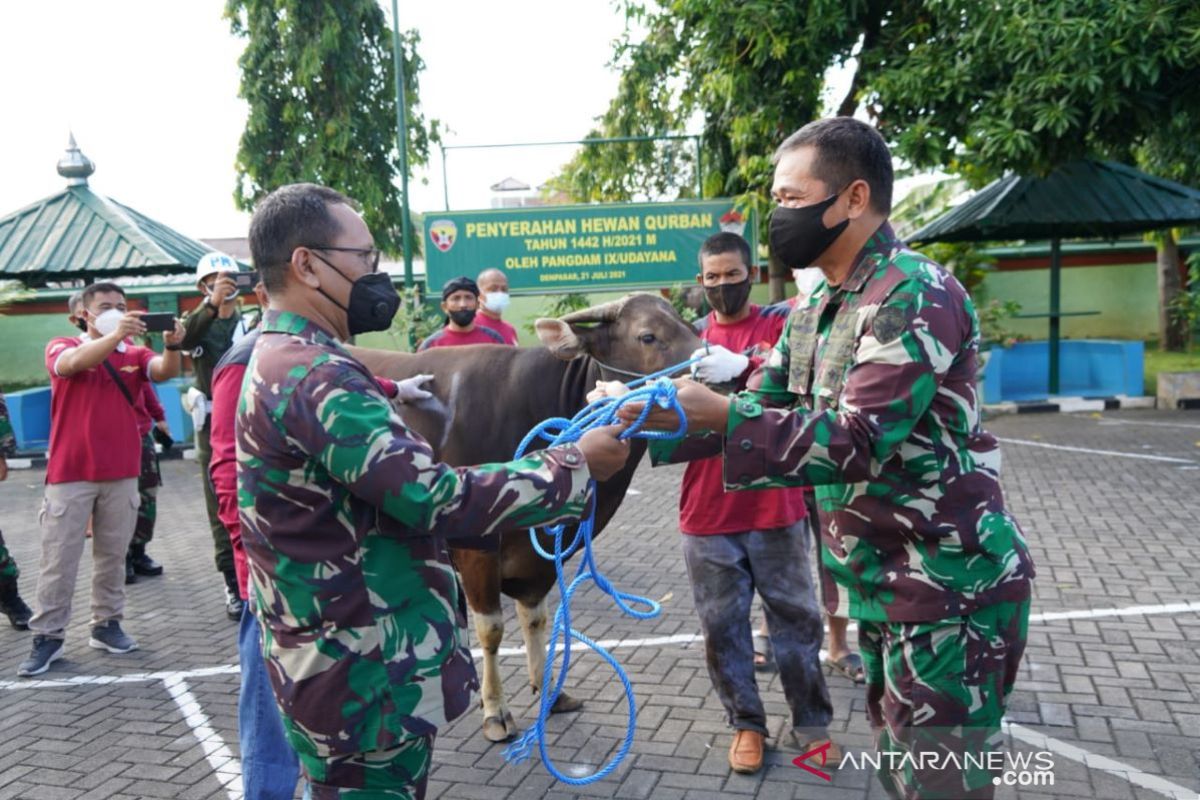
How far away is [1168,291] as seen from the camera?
1925cm

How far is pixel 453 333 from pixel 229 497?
3.65 metres

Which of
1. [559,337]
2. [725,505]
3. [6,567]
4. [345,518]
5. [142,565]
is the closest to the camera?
[345,518]

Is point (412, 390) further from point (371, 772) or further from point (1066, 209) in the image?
point (1066, 209)

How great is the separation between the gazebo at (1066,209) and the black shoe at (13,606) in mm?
12413

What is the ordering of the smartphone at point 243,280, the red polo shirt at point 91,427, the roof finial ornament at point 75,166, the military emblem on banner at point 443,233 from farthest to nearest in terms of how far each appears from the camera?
the roof finial ornament at point 75,166
the military emblem on banner at point 443,233
the red polo shirt at point 91,427
the smartphone at point 243,280

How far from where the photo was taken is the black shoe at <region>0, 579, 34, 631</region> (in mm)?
6457

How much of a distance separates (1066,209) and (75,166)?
15.4 m

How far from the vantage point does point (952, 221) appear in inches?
572

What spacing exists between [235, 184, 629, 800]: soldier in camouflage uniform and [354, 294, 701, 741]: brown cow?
1941 mm

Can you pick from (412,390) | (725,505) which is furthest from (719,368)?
(412,390)

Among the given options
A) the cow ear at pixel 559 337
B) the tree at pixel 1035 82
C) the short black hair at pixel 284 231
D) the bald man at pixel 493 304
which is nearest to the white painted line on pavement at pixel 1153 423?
the tree at pixel 1035 82

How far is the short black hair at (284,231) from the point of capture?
2359mm

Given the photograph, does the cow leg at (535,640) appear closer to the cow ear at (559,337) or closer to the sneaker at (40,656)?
the cow ear at (559,337)

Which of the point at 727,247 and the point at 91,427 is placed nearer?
the point at 727,247
